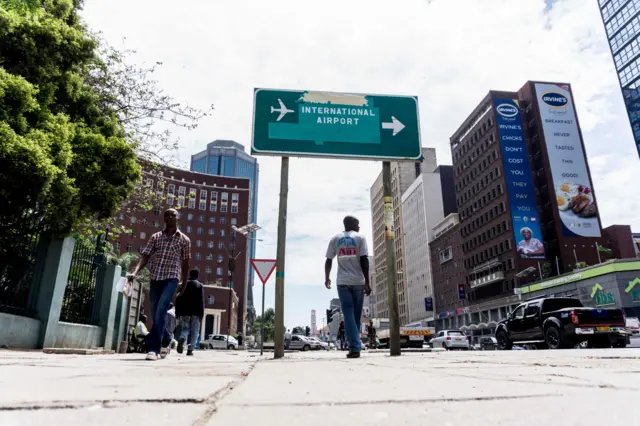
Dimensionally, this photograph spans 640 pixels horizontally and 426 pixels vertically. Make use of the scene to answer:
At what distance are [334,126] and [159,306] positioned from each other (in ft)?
15.6

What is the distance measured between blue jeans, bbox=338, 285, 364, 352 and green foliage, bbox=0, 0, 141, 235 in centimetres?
575

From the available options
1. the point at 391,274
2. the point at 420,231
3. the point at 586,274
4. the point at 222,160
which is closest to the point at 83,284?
the point at 391,274

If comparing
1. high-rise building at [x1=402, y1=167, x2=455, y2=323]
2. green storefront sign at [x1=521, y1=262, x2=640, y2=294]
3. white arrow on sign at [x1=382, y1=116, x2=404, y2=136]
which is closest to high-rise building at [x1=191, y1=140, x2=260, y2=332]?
high-rise building at [x1=402, y1=167, x2=455, y2=323]

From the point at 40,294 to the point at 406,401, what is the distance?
29.9 ft

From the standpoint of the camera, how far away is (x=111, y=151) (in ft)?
31.2

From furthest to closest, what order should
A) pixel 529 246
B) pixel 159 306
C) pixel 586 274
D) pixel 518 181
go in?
1. pixel 518 181
2. pixel 529 246
3. pixel 586 274
4. pixel 159 306

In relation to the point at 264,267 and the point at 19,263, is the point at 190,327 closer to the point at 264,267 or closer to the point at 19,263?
the point at 19,263

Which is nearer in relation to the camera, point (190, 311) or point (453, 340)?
point (190, 311)

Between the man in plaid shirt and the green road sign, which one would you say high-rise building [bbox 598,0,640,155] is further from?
the man in plaid shirt

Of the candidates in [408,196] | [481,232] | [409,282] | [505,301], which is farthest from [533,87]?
[409,282]

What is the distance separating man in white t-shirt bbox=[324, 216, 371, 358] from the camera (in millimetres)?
6301

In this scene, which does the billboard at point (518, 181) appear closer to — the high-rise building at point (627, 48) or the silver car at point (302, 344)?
the high-rise building at point (627, 48)

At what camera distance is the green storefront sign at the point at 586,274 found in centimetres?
3938

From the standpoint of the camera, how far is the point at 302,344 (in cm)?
3616
